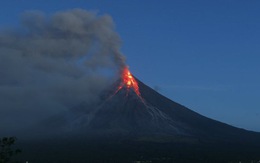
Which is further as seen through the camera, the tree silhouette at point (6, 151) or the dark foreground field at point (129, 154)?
the dark foreground field at point (129, 154)

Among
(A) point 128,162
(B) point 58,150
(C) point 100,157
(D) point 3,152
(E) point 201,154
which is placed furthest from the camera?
(B) point 58,150

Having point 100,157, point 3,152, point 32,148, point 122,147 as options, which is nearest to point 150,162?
point 100,157

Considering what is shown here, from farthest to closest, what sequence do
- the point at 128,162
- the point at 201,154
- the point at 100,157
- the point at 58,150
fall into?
the point at 58,150
the point at 201,154
the point at 100,157
the point at 128,162

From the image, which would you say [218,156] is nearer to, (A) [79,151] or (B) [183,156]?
(B) [183,156]

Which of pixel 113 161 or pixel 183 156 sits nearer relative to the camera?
pixel 113 161

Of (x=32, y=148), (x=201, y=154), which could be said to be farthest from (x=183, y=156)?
(x=32, y=148)

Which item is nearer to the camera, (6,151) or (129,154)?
(6,151)

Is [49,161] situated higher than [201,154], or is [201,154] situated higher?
[201,154]

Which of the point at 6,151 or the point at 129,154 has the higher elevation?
the point at 129,154

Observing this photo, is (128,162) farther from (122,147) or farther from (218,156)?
(122,147)

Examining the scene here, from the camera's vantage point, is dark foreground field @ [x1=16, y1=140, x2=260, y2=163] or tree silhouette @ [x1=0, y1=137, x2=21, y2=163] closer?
tree silhouette @ [x1=0, y1=137, x2=21, y2=163]
